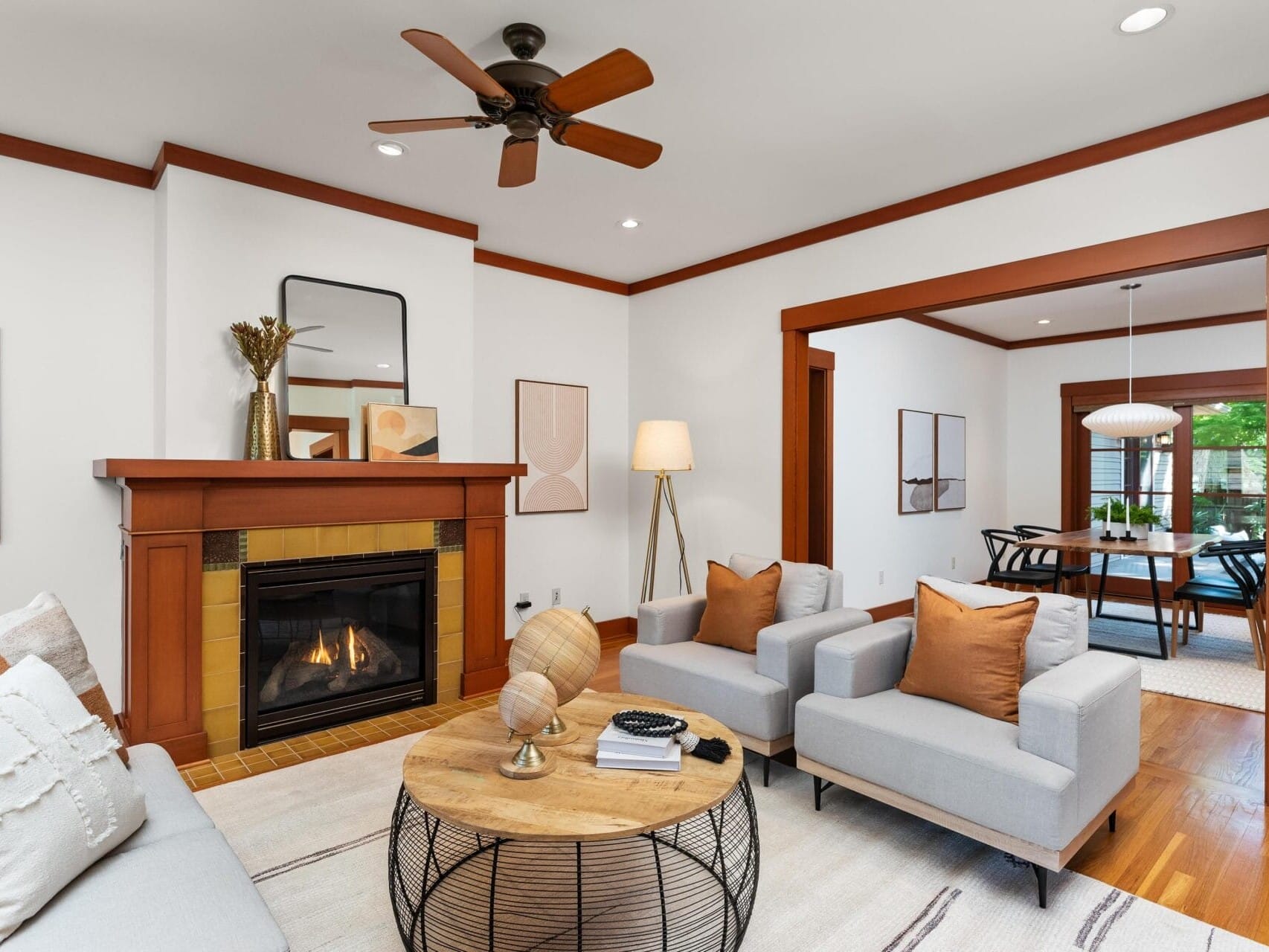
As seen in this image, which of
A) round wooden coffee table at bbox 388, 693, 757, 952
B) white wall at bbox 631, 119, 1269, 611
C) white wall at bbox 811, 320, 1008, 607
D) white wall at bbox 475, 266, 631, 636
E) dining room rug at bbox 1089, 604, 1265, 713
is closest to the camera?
round wooden coffee table at bbox 388, 693, 757, 952

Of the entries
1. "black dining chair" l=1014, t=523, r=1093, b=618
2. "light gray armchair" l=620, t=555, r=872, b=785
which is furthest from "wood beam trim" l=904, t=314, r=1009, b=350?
"light gray armchair" l=620, t=555, r=872, b=785

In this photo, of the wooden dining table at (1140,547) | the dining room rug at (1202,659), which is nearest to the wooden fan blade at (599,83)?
the dining room rug at (1202,659)

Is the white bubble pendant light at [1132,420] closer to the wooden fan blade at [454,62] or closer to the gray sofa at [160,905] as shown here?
the wooden fan blade at [454,62]

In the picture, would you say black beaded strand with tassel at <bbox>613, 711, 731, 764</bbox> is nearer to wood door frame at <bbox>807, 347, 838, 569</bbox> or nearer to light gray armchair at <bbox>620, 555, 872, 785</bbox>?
light gray armchair at <bbox>620, 555, 872, 785</bbox>

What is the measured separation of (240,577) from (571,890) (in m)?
2.11

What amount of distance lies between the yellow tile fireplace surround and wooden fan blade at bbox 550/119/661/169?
2.14m

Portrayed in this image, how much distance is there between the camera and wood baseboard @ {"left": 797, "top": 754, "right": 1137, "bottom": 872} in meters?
2.04

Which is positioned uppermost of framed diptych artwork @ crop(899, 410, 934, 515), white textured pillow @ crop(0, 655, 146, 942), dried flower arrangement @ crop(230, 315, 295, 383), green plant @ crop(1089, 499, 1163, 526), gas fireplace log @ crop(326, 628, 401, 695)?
dried flower arrangement @ crop(230, 315, 295, 383)

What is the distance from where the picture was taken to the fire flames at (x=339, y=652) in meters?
3.54

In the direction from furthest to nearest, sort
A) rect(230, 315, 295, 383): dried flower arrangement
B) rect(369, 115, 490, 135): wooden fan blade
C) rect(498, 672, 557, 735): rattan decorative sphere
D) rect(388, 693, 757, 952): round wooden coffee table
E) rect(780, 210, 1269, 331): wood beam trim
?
rect(230, 315, 295, 383): dried flower arrangement
rect(780, 210, 1269, 331): wood beam trim
rect(369, 115, 490, 135): wooden fan blade
rect(498, 672, 557, 735): rattan decorative sphere
rect(388, 693, 757, 952): round wooden coffee table

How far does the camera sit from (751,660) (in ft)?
10.5

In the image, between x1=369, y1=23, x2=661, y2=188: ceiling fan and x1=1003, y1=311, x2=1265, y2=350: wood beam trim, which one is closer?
x1=369, y1=23, x2=661, y2=188: ceiling fan

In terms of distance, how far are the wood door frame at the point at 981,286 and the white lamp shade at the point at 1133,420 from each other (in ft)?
7.76

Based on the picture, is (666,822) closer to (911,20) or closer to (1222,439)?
(911,20)
